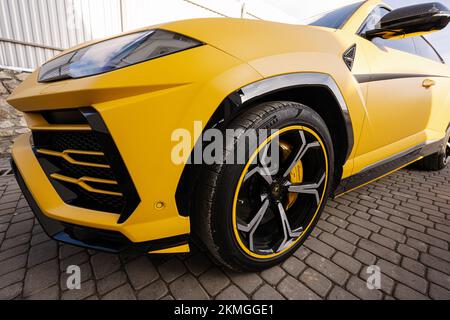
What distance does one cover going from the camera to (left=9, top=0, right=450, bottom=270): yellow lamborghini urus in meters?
0.90

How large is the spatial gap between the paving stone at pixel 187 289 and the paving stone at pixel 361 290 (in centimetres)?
77

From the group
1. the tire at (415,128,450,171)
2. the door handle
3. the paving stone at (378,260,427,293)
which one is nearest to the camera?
the paving stone at (378,260,427,293)

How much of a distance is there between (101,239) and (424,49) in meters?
3.42

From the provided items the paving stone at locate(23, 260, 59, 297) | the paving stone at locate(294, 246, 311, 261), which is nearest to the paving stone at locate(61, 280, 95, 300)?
the paving stone at locate(23, 260, 59, 297)

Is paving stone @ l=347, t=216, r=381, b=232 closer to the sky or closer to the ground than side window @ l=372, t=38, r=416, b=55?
closer to the ground

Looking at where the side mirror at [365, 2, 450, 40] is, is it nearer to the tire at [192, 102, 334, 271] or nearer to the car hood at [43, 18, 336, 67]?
the car hood at [43, 18, 336, 67]

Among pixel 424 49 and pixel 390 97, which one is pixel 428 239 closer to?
pixel 390 97

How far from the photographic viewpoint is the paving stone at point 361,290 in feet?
3.85

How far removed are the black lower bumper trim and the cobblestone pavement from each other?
34 cm

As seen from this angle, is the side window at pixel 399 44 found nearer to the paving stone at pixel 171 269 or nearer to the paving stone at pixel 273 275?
the paving stone at pixel 273 275

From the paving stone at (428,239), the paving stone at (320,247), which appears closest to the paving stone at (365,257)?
the paving stone at (320,247)

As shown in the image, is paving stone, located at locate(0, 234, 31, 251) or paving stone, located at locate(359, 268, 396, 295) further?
paving stone, located at locate(0, 234, 31, 251)
